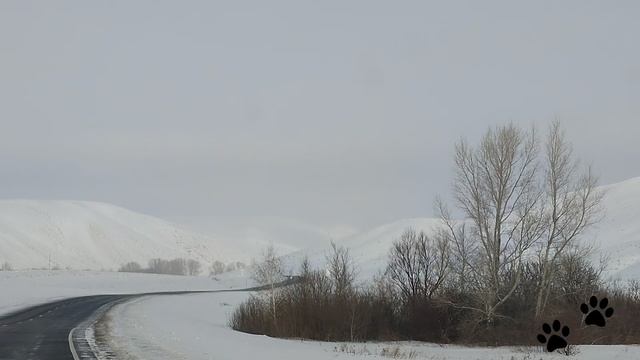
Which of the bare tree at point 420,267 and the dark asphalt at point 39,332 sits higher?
the bare tree at point 420,267

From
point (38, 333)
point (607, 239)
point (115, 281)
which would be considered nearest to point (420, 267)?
point (38, 333)

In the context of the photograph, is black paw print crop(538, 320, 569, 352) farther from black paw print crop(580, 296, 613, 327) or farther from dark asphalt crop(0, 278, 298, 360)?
dark asphalt crop(0, 278, 298, 360)

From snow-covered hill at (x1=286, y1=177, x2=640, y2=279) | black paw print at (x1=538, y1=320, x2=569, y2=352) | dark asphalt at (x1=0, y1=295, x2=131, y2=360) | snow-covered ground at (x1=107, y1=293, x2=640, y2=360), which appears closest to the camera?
dark asphalt at (x1=0, y1=295, x2=131, y2=360)

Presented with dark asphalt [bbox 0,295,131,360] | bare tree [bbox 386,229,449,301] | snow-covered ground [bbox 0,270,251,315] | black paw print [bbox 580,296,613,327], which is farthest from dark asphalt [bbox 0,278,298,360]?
snow-covered ground [bbox 0,270,251,315]

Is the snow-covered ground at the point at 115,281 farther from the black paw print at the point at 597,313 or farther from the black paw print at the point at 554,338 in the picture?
the black paw print at the point at 597,313

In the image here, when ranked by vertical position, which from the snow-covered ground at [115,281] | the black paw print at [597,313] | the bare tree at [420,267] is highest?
the snow-covered ground at [115,281]

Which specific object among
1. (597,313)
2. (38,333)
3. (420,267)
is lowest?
(597,313)

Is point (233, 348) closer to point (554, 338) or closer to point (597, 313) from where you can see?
point (597, 313)

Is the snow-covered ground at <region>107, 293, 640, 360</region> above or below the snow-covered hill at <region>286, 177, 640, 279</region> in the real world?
below

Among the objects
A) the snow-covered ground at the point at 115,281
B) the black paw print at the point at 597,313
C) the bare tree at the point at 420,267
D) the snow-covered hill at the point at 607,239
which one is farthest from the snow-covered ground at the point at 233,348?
the snow-covered ground at the point at 115,281

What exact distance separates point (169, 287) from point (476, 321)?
7963 cm

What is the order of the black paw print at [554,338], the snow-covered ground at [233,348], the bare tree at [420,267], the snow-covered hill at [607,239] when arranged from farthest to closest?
the snow-covered hill at [607,239] < the bare tree at [420,267] < the black paw print at [554,338] < the snow-covered ground at [233,348]

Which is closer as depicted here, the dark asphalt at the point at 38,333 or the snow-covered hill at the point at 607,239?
Answer: the dark asphalt at the point at 38,333

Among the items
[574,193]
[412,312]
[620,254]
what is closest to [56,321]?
[412,312]
